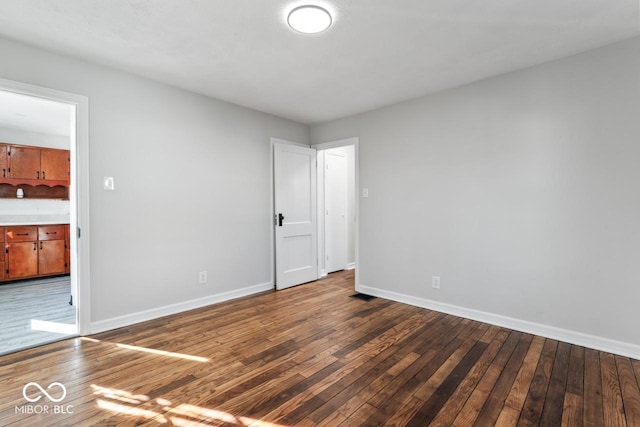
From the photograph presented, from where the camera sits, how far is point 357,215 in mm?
4168

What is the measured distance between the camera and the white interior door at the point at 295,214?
4309 millimetres

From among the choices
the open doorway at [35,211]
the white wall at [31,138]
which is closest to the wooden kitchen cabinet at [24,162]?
the open doorway at [35,211]

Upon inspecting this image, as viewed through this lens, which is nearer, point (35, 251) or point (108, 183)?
point (108, 183)

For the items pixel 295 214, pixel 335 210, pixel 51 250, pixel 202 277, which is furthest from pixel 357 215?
pixel 51 250

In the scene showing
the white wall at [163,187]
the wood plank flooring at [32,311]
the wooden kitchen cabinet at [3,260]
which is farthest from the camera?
the wooden kitchen cabinet at [3,260]

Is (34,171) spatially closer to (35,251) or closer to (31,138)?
(31,138)

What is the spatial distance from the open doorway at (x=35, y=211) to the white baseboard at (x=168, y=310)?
22.5 inches

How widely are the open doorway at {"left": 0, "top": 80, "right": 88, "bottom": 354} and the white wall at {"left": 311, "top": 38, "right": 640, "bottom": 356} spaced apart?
3874mm

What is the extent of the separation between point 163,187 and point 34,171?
3.56 metres

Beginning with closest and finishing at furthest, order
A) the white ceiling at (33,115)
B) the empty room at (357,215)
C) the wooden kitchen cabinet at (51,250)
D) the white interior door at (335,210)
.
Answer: the empty room at (357,215)
the white ceiling at (33,115)
the wooden kitchen cabinet at (51,250)
the white interior door at (335,210)

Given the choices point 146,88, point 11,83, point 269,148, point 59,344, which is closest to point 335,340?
point 59,344

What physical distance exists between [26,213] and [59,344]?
13.1 feet

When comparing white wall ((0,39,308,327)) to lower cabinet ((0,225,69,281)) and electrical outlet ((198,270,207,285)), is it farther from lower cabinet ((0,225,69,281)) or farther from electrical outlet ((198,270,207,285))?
lower cabinet ((0,225,69,281))

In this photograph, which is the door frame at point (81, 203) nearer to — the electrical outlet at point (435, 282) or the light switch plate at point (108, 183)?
the light switch plate at point (108, 183)
